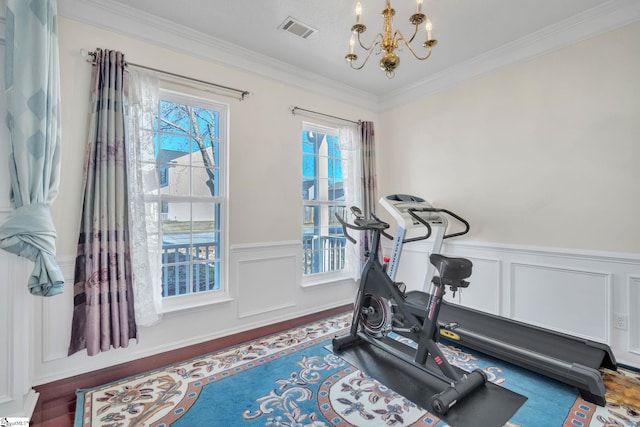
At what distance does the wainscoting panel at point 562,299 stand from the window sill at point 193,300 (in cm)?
296

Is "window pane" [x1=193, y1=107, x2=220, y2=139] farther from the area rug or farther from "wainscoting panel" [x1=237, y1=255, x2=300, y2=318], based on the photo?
the area rug

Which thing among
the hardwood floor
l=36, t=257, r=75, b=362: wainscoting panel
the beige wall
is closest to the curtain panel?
the beige wall

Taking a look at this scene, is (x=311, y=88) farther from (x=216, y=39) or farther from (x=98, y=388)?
(x=98, y=388)

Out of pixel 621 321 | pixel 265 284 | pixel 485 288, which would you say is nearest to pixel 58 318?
pixel 265 284

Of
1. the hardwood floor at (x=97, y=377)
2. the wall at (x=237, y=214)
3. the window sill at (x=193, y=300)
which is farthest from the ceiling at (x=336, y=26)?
the hardwood floor at (x=97, y=377)

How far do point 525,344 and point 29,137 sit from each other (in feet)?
12.4

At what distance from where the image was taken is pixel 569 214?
2.75 m

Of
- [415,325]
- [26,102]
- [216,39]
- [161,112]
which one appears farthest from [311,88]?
[415,325]

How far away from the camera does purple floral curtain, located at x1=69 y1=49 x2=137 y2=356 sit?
2.31m

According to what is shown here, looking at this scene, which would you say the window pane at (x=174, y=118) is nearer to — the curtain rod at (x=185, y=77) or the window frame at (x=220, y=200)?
the window frame at (x=220, y=200)

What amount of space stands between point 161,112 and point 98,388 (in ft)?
7.63

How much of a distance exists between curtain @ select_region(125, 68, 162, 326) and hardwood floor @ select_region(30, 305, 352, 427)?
1.14ft

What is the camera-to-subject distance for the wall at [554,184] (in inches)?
98.0

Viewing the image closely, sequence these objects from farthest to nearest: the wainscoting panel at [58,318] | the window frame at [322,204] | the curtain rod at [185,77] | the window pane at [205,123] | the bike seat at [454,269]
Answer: the window frame at [322,204] → the window pane at [205,123] → the curtain rod at [185,77] → the wainscoting panel at [58,318] → the bike seat at [454,269]
